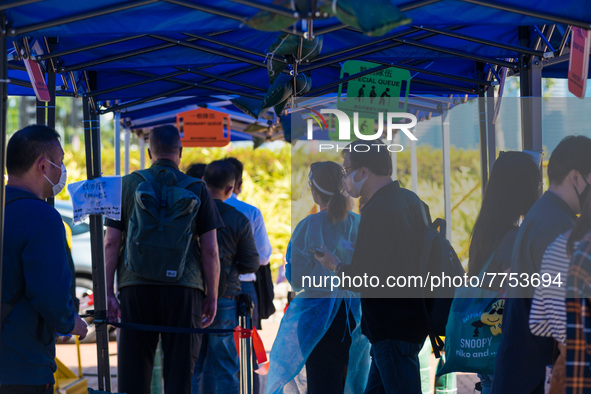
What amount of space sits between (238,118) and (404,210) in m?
6.67

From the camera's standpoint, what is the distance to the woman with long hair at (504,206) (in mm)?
3936

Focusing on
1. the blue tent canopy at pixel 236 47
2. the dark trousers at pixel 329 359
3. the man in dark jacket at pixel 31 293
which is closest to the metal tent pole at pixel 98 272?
the blue tent canopy at pixel 236 47

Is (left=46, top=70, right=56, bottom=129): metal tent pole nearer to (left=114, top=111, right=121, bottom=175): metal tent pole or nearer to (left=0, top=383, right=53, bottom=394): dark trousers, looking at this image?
(left=0, top=383, right=53, bottom=394): dark trousers

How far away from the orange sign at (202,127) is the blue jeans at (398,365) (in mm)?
→ 5975

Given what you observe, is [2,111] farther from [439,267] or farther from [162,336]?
[439,267]

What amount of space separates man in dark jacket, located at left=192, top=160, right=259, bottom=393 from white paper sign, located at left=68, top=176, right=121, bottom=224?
3.26 ft

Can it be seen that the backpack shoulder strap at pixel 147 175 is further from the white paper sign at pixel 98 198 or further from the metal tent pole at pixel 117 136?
the metal tent pole at pixel 117 136

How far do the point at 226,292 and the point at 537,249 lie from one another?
9.76ft

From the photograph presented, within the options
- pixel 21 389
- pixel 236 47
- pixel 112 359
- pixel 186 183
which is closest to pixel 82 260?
pixel 112 359

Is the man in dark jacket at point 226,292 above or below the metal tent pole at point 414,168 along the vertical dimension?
below

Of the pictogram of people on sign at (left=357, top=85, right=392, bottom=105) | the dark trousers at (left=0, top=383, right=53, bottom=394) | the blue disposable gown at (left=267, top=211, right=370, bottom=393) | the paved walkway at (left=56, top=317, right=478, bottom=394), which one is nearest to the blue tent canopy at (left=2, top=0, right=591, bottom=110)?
the pictogram of people on sign at (left=357, top=85, right=392, bottom=105)

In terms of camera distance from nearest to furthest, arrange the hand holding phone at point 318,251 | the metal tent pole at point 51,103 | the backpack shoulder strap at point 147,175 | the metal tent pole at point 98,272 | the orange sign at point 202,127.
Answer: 1. the hand holding phone at point 318,251
2. the metal tent pole at point 51,103
3. the backpack shoulder strap at point 147,175
4. the metal tent pole at point 98,272
5. the orange sign at point 202,127

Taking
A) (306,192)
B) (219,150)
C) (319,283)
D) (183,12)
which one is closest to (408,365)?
(319,283)

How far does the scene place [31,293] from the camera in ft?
10.5
